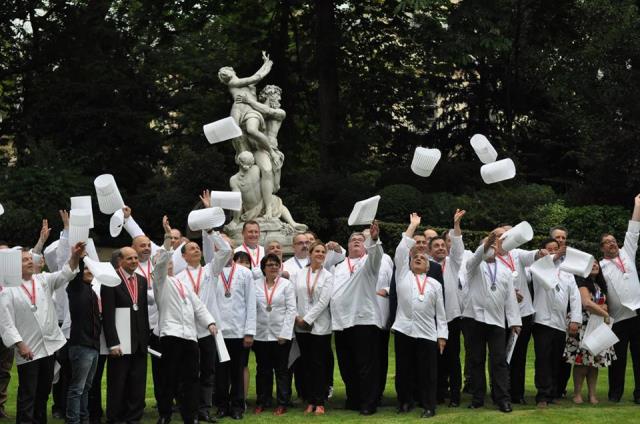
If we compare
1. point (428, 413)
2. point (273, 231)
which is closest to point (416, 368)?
point (428, 413)

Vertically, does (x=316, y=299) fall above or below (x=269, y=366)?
above

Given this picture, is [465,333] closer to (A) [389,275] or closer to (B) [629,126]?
(A) [389,275]

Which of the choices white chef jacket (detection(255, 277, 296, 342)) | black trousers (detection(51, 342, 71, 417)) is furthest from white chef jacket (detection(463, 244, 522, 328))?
black trousers (detection(51, 342, 71, 417))

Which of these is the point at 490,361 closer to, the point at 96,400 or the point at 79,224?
the point at 96,400

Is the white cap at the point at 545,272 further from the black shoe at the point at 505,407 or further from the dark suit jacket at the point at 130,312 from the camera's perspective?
the dark suit jacket at the point at 130,312

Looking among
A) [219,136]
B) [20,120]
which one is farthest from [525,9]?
[219,136]

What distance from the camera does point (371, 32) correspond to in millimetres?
33125

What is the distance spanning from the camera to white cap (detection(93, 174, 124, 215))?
40.3 feet

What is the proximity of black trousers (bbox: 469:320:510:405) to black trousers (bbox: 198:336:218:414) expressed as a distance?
9.32 ft

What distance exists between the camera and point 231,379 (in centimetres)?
1223

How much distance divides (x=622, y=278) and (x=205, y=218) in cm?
492

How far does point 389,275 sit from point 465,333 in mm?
1059

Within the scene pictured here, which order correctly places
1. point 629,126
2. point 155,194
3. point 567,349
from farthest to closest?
point 155,194 < point 629,126 < point 567,349

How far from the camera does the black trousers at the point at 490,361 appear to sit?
12.2 metres
